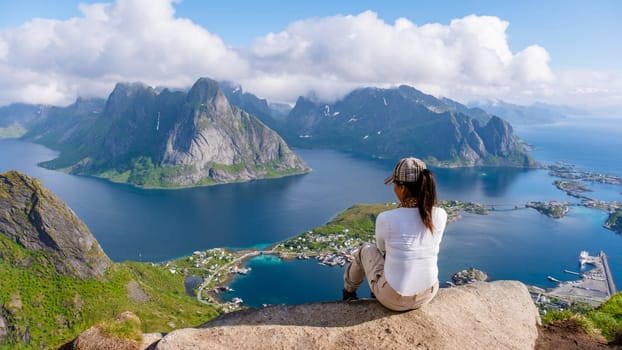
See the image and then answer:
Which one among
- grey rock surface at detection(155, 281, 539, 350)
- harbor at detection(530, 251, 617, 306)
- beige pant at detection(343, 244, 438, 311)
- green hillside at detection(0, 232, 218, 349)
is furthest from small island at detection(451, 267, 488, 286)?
beige pant at detection(343, 244, 438, 311)

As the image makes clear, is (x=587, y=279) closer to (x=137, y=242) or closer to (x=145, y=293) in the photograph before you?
(x=145, y=293)

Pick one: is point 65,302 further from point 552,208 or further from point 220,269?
point 552,208

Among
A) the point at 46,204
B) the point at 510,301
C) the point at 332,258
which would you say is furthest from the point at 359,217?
the point at 510,301

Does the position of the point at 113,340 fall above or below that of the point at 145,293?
above

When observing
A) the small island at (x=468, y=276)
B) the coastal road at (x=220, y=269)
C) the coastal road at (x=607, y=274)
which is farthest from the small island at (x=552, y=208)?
the coastal road at (x=220, y=269)

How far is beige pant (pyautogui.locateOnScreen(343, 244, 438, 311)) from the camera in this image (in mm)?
6066

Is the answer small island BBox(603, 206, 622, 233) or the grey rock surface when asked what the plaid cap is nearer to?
the grey rock surface

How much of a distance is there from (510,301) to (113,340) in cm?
753

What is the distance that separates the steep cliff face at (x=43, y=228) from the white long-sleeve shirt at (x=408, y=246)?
7028 centimetres

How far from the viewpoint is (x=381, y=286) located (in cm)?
608

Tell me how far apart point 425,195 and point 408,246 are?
0.77 metres

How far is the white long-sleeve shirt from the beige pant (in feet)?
0.57

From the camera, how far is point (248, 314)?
7.23 meters

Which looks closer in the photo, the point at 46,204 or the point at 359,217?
the point at 46,204
